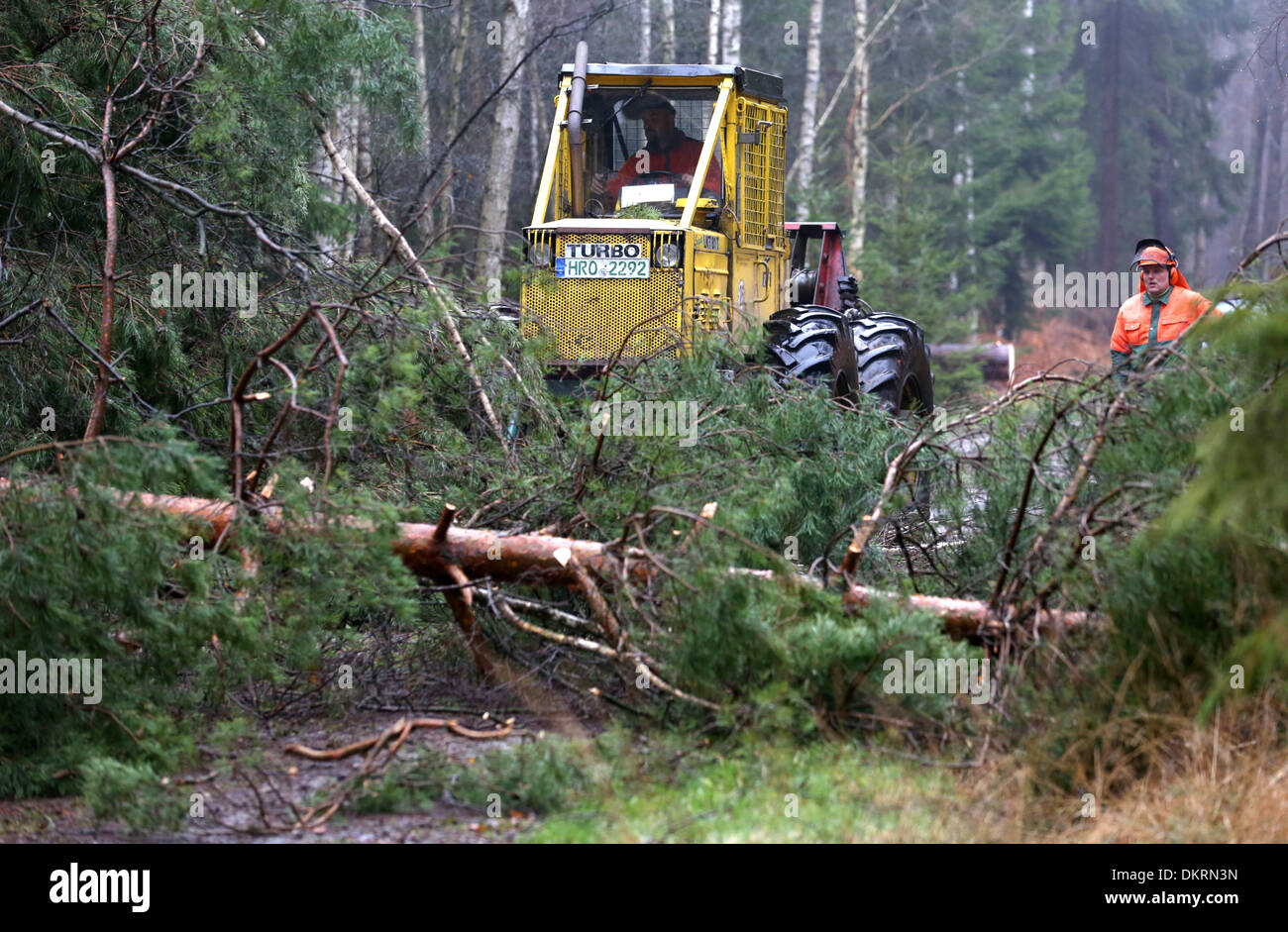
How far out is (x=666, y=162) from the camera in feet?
33.5

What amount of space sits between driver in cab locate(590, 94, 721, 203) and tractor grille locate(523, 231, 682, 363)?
1.23 meters

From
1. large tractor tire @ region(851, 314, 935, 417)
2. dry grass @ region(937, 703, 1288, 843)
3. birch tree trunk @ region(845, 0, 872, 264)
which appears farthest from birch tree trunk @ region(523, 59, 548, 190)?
dry grass @ region(937, 703, 1288, 843)

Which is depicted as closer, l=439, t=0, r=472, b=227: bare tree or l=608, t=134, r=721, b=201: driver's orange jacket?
l=608, t=134, r=721, b=201: driver's orange jacket

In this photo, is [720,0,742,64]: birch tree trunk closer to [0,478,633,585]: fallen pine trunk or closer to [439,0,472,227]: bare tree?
[439,0,472,227]: bare tree

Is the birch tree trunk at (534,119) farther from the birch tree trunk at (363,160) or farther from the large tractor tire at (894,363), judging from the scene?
the large tractor tire at (894,363)

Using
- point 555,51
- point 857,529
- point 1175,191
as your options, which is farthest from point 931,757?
point 1175,191

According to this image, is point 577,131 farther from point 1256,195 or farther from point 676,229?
point 1256,195

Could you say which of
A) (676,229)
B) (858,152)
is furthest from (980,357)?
(676,229)

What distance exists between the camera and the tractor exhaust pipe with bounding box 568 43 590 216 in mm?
9797

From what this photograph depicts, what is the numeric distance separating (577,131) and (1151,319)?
4071 mm

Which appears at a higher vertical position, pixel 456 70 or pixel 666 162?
pixel 456 70

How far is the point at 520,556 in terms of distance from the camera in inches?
242

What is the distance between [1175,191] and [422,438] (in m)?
40.8

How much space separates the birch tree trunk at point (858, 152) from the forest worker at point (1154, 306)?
1404 cm
